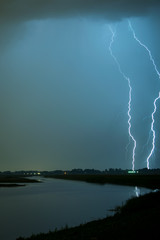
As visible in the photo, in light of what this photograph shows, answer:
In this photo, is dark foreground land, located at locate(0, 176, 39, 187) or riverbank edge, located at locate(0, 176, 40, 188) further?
dark foreground land, located at locate(0, 176, 39, 187)

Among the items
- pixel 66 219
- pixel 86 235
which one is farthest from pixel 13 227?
pixel 86 235

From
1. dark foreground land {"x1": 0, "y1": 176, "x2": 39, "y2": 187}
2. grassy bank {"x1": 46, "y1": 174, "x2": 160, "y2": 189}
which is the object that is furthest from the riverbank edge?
grassy bank {"x1": 46, "y1": 174, "x2": 160, "y2": 189}

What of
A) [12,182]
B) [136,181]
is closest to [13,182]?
[12,182]

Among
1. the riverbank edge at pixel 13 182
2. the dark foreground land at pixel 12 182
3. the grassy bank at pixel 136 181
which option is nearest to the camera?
the grassy bank at pixel 136 181

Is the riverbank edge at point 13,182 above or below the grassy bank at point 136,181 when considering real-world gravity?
below

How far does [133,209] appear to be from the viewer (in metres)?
19.8

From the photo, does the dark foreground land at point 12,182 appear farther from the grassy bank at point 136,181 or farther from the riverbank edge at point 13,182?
the grassy bank at point 136,181

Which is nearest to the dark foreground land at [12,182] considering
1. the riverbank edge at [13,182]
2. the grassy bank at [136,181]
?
the riverbank edge at [13,182]

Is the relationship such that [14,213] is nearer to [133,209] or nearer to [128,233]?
[133,209]

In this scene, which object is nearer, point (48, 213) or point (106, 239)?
point (106, 239)

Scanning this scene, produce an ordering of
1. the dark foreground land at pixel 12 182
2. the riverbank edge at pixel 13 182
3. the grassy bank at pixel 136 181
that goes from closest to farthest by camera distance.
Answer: the grassy bank at pixel 136 181 < the riverbank edge at pixel 13 182 < the dark foreground land at pixel 12 182

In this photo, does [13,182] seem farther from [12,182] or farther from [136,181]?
[136,181]

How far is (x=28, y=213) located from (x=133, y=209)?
924 centimetres

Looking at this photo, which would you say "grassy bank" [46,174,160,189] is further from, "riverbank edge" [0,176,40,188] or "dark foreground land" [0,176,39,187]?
"dark foreground land" [0,176,39,187]
